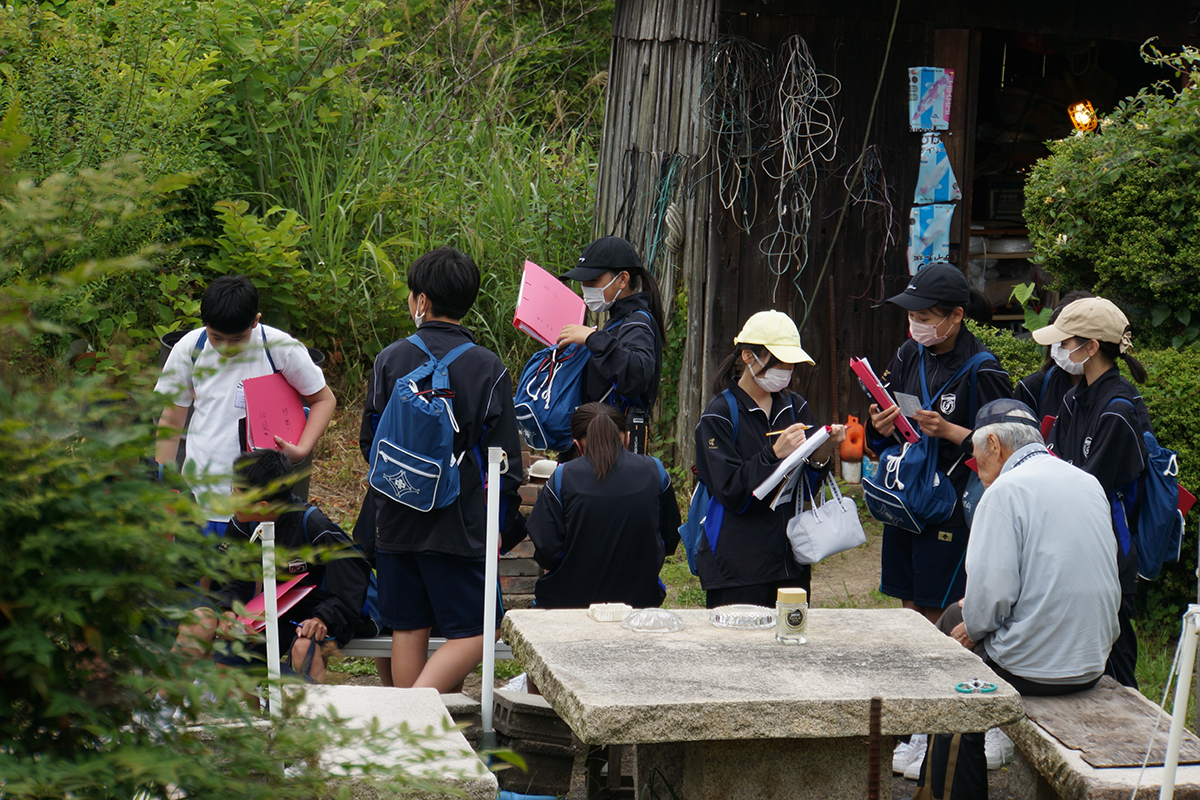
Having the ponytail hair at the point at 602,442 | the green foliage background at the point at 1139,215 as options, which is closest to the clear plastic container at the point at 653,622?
the ponytail hair at the point at 602,442

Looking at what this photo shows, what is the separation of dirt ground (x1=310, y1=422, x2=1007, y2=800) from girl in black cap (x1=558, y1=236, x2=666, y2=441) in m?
1.54

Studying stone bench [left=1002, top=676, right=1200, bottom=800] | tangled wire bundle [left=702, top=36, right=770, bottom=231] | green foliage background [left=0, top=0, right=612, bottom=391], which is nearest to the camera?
stone bench [left=1002, top=676, right=1200, bottom=800]

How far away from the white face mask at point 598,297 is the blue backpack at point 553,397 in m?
0.23

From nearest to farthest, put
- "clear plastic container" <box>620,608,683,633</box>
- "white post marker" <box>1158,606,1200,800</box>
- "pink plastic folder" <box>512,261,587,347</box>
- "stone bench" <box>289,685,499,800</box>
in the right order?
"white post marker" <box>1158,606,1200,800</box> → "stone bench" <box>289,685,499,800</box> → "clear plastic container" <box>620,608,683,633</box> → "pink plastic folder" <box>512,261,587,347</box>

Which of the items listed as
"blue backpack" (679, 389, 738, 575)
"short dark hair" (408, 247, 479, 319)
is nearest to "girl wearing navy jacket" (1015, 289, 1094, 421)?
"blue backpack" (679, 389, 738, 575)

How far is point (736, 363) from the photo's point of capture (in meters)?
4.54

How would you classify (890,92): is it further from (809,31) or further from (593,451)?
(593,451)

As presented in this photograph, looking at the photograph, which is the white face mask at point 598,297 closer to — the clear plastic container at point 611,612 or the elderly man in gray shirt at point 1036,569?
the clear plastic container at point 611,612

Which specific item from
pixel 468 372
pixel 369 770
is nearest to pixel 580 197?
pixel 468 372

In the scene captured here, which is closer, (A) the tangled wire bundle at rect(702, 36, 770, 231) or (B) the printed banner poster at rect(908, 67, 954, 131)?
(A) the tangled wire bundle at rect(702, 36, 770, 231)

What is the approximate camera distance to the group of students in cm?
406

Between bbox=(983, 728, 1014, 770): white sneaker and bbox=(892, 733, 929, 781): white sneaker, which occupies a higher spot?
bbox=(983, 728, 1014, 770): white sneaker

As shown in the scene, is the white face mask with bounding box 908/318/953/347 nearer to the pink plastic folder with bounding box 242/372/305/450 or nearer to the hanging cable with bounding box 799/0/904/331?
the pink plastic folder with bounding box 242/372/305/450

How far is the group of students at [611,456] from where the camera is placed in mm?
4062
